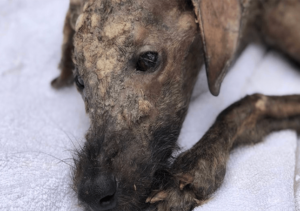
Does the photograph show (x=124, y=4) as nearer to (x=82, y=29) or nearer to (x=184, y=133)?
(x=82, y=29)

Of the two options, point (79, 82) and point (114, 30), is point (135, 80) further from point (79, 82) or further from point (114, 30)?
point (79, 82)

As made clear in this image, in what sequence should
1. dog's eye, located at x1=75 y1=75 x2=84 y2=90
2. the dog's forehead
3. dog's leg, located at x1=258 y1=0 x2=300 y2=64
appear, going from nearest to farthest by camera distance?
1. the dog's forehead
2. dog's eye, located at x1=75 y1=75 x2=84 y2=90
3. dog's leg, located at x1=258 y1=0 x2=300 y2=64

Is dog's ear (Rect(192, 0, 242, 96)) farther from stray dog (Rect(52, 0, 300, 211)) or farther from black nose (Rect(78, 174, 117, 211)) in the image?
black nose (Rect(78, 174, 117, 211))

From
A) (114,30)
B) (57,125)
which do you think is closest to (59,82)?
(57,125)

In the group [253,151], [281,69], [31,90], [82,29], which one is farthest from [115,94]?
[281,69]

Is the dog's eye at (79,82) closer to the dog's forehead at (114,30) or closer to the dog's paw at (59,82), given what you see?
the dog's forehead at (114,30)

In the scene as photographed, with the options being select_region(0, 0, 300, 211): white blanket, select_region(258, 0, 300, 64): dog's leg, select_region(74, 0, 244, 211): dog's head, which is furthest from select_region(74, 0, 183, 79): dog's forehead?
select_region(258, 0, 300, 64): dog's leg

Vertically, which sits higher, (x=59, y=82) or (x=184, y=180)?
(x=184, y=180)
